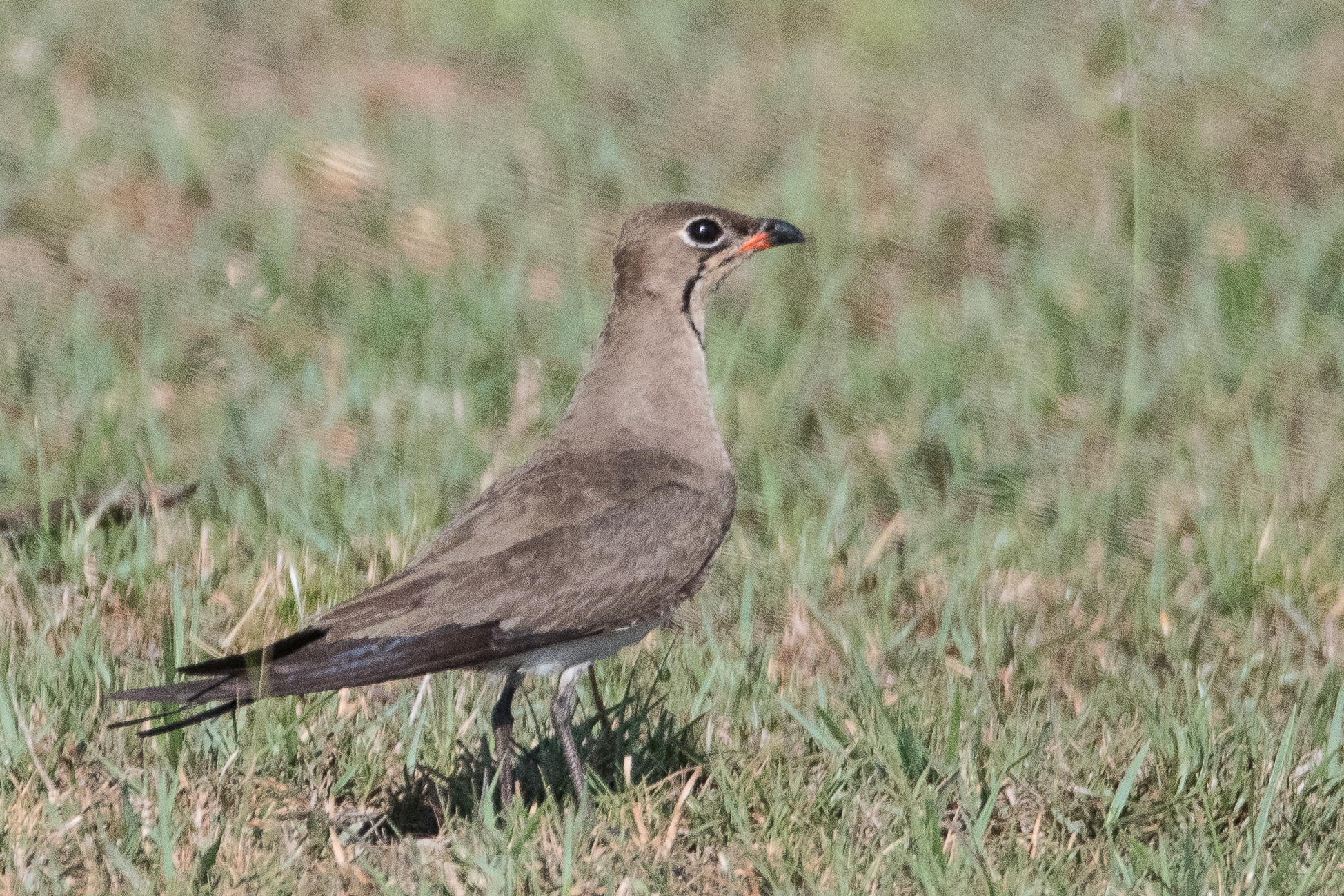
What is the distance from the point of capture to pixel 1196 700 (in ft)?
15.9

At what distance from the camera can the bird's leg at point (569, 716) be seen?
4254mm

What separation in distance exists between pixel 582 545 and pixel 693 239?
1025mm

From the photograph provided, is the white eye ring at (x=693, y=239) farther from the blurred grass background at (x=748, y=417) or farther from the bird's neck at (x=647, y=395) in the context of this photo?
the blurred grass background at (x=748, y=417)

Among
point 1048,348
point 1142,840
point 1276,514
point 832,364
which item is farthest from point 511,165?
point 1142,840

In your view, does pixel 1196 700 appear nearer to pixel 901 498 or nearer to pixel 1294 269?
pixel 901 498

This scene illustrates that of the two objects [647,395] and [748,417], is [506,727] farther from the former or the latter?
[748,417]

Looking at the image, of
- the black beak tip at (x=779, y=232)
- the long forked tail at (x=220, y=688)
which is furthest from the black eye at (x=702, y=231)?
the long forked tail at (x=220, y=688)

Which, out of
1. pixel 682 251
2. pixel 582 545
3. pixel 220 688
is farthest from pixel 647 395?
pixel 220 688

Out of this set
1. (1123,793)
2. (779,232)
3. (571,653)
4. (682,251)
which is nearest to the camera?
(1123,793)

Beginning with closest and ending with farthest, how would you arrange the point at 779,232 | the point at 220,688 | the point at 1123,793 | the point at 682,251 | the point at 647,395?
the point at 220,688
the point at 1123,793
the point at 647,395
the point at 682,251
the point at 779,232

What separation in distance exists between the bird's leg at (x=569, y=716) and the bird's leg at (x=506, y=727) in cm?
10

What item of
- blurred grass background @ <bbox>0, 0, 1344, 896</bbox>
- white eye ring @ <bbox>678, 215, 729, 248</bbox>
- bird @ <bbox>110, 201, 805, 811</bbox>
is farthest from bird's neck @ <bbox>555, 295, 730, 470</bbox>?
blurred grass background @ <bbox>0, 0, 1344, 896</bbox>

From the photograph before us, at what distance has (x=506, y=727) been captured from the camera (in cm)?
435

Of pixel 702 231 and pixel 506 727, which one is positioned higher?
pixel 702 231
